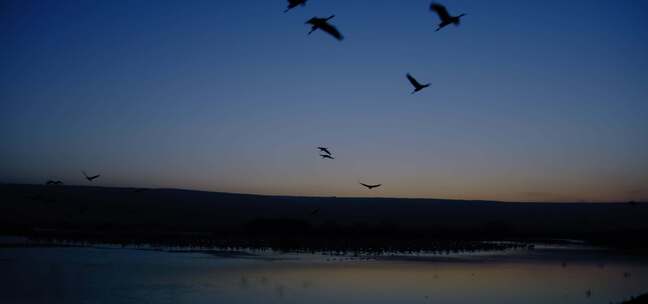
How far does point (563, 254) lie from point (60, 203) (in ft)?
155

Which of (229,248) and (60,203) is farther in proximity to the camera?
(60,203)

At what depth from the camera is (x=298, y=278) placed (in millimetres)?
22547

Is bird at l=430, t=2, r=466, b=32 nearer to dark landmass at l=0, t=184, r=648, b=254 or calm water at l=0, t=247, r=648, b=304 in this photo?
calm water at l=0, t=247, r=648, b=304

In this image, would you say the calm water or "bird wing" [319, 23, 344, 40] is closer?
"bird wing" [319, 23, 344, 40]

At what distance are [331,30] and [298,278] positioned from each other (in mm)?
12209

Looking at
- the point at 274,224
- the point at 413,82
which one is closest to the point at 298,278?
the point at 413,82

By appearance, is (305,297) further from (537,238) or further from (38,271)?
(537,238)

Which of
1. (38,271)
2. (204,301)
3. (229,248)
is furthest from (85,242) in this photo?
(204,301)

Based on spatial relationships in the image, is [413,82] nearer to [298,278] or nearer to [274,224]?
[298,278]

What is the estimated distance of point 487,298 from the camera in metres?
19.8

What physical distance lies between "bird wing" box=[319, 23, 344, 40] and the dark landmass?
17.4 meters

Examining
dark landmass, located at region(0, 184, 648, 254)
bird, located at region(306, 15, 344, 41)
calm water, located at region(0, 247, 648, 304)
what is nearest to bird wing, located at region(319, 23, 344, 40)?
bird, located at region(306, 15, 344, 41)

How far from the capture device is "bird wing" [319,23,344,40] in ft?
39.0

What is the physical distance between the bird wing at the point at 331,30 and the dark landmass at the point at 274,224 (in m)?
17.4
